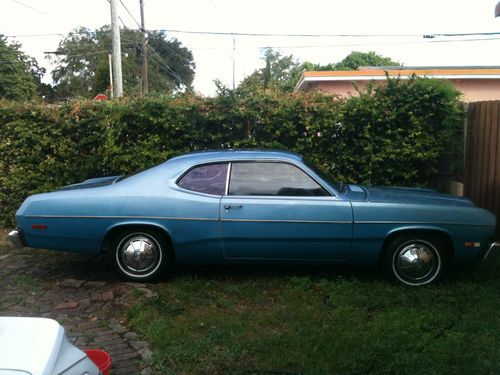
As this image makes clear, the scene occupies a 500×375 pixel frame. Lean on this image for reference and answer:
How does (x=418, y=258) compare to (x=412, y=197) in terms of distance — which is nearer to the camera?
(x=418, y=258)

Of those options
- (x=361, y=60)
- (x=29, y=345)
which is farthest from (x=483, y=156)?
(x=361, y=60)

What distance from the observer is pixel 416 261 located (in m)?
5.14

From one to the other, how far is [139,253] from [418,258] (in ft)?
9.17

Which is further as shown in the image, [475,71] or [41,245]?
[475,71]

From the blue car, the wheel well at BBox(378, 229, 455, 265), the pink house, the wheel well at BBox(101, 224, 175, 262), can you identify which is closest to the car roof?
the blue car

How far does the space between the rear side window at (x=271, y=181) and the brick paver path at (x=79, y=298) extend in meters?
1.43

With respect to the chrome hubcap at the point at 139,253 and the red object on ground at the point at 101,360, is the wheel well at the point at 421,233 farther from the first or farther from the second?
the red object on ground at the point at 101,360

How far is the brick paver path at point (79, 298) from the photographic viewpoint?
159 inches

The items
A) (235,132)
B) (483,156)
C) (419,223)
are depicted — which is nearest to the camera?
(419,223)

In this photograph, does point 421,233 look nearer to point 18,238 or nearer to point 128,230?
point 128,230

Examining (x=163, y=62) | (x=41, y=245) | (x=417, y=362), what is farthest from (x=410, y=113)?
(x=163, y=62)

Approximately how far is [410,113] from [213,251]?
3.62 metres

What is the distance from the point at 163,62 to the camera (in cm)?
6291

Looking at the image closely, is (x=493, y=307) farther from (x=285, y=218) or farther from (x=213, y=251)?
(x=213, y=251)
